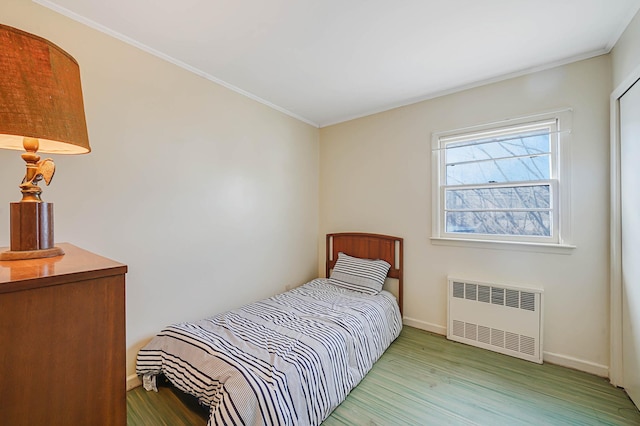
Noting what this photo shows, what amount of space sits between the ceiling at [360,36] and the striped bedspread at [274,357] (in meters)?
2.02

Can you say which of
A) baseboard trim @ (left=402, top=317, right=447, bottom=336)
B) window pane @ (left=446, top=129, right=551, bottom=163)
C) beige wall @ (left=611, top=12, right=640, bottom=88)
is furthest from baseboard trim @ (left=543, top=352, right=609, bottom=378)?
beige wall @ (left=611, top=12, right=640, bottom=88)

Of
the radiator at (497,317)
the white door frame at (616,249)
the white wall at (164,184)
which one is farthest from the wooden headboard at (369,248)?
the white door frame at (616,249)

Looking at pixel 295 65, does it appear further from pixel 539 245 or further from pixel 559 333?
pixel 559 333

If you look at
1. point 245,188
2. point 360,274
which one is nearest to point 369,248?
point 360,274

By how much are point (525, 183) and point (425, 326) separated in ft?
5.41

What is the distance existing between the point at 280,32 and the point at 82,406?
205 cm

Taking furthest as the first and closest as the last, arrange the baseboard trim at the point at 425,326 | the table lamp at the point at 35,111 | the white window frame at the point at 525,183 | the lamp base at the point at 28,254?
1. the baseboard trim at the point at 425,326
2. the white window frame at the point at 525,183
3. the lamp base at the point at 28,254
4. the table lamp at the point at 35,111

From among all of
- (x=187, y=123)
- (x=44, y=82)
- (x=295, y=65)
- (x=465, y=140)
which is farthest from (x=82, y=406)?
(x=465, y=140)

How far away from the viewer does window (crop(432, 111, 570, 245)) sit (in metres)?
2.16

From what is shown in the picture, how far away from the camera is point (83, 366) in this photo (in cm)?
73

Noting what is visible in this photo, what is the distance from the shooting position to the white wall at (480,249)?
2.00 meters

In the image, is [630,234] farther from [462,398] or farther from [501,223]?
[462,398]

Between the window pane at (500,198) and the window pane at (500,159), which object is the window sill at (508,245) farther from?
the window pane at (500,159)

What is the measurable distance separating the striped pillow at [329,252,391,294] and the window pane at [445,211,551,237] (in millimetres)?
811
